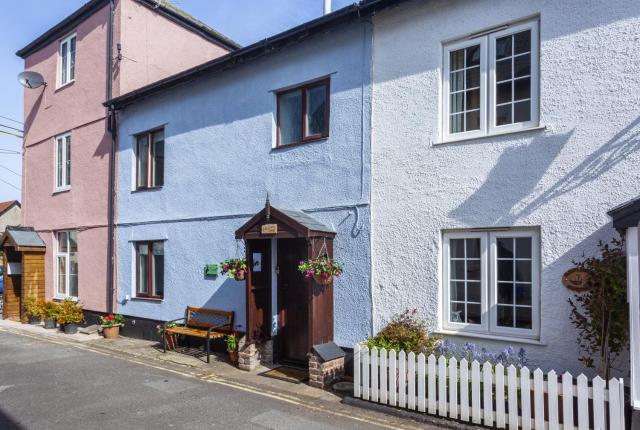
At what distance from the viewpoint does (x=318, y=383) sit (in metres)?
7.63

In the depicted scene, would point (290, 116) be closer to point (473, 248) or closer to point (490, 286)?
point (473, 248)

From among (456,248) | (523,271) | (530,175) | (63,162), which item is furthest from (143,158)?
(523,271)

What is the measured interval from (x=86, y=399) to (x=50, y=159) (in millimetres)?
10709

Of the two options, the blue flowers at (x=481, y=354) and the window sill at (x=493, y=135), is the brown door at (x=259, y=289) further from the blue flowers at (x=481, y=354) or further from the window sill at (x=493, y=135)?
the window sill at (x=493, y=135)

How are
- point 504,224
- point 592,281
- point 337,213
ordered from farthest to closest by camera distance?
point 337,213 < point 504,224 < point 592,281

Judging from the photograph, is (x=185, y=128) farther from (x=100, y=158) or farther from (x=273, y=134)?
(x=100, y=158)

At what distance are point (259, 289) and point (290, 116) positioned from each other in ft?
11.3

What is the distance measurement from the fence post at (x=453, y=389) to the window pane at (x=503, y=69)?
403 centimetres

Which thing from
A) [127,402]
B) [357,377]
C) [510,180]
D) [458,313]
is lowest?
[127,402]

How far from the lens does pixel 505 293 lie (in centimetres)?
670

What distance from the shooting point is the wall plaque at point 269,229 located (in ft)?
26.5

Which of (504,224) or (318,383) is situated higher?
(504,224)

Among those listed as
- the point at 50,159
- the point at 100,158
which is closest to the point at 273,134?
the point at 100,158

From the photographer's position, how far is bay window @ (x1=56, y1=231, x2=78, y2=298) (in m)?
14.5
